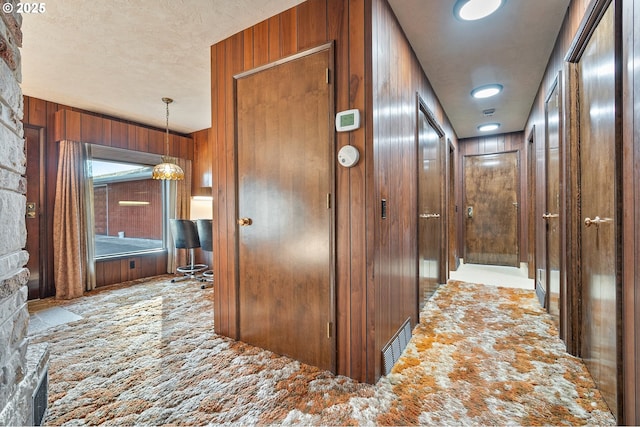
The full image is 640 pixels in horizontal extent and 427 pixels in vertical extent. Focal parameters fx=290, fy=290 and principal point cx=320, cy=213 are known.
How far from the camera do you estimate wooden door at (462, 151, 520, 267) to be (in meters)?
5.18

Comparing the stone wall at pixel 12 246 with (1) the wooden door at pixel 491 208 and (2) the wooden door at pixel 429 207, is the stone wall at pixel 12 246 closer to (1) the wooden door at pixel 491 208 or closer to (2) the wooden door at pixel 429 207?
(2) the wooden door at pixel 429 207

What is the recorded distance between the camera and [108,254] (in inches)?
169

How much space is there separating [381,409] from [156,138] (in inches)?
194

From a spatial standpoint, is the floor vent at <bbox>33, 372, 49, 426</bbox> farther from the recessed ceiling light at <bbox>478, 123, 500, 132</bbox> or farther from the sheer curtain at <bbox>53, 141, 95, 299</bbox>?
the recessed ceiling light at <bbox>478, 123, 500, 132</bbox>

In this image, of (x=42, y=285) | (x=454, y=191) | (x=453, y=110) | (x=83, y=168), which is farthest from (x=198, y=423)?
(x=454, y=191)

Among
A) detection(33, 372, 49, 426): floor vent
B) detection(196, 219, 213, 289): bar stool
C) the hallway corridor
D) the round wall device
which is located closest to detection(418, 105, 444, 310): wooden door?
the hallway corridor

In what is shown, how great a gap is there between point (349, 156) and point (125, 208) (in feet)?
14.4

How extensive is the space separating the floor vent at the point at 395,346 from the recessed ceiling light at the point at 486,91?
2735 mm

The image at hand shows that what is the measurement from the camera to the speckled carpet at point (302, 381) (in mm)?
1457

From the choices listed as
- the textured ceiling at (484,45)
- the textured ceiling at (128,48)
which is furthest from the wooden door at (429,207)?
the textured ceiling at (128,48)

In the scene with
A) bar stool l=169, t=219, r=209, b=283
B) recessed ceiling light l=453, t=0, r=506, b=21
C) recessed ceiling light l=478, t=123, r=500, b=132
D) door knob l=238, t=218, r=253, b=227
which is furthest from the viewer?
recessed ceiling light l=478, t=123, r=500, b=132

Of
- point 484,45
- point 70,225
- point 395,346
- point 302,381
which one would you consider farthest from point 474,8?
point 70,225

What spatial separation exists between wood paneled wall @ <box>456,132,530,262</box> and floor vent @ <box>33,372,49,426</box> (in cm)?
576

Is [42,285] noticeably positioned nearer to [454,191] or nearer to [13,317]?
[13,317]
